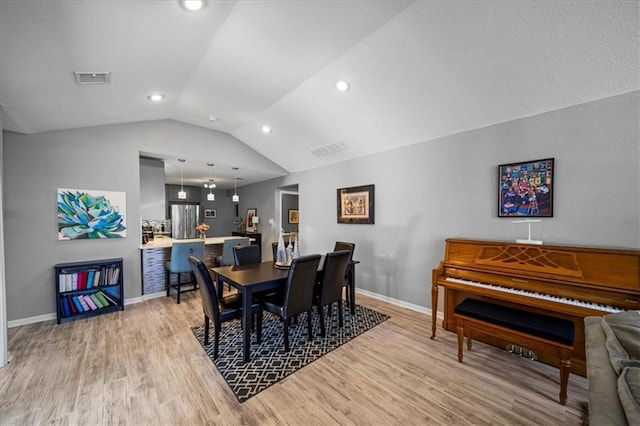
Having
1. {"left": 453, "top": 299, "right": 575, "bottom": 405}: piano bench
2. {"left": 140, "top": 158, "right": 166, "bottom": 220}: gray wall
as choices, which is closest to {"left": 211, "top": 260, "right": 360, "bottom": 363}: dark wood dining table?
{"left": 453, "top": 299, "right": 575, "bottom": 405}: piano bench

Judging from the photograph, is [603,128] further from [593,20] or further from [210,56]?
[210,56]

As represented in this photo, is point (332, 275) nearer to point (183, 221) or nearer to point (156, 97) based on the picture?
point (156, 97)

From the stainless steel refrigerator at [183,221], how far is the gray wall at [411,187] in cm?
166

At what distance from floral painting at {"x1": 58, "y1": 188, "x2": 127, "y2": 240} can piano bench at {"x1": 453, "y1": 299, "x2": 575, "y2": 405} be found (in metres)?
4.78

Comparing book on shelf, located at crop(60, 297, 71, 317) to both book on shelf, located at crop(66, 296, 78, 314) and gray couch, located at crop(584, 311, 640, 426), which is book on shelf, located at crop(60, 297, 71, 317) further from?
gray couch, located at crop(584, 311, 640, 426)

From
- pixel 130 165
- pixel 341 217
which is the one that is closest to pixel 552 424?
pixel 341 217

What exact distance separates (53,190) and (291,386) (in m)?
4.09

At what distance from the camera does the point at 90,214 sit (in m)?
3.72

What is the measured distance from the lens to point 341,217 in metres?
4.88

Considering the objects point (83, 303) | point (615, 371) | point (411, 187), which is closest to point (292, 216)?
point (411, 187)

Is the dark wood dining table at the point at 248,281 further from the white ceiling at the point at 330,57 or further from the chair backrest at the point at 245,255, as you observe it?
the white ceiling at the point at 330,57

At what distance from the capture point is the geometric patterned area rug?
7.16 feet

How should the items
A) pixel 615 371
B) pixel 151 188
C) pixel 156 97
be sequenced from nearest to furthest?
pixel 615 371 → pixel 156 97 → pixel 151 188

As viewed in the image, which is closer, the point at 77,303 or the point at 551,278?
the point at 551,278
